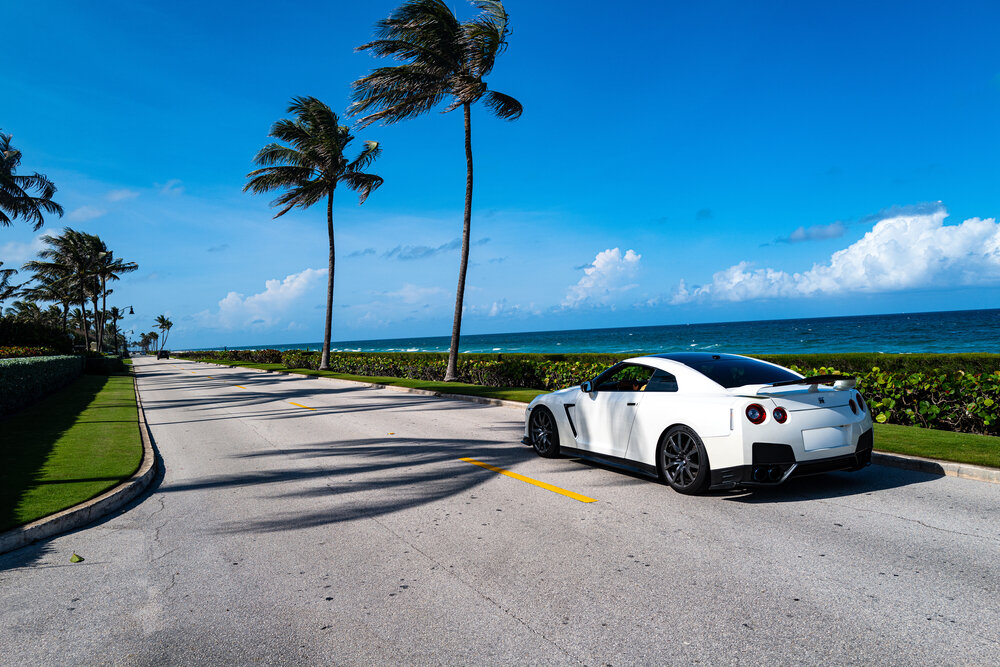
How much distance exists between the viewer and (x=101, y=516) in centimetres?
632

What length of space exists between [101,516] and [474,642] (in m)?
5.07

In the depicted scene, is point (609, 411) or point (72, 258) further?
point (72, 258)

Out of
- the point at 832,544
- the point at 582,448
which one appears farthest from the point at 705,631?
the point at 582,448

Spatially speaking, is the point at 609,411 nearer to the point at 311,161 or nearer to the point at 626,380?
the point at 626,380

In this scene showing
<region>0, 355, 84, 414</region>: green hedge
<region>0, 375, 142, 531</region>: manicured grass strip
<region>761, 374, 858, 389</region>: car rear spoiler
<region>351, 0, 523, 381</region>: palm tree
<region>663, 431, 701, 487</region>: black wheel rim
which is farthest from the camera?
<region>351, 0, 523, 381</region>: palm tree

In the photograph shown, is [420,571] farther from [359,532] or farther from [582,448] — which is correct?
[582,448]

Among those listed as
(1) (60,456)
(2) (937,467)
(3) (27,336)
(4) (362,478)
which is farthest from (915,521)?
(3) (27,336)

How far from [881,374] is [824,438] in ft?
20.1

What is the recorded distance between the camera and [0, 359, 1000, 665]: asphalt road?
325 centimetres

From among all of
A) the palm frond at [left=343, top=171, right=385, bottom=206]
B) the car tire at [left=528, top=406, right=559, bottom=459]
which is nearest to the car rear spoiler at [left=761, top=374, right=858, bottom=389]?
the car tire at [left=528, top=406, right=559, bottom=459]

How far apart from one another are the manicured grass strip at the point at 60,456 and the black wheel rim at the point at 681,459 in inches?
245

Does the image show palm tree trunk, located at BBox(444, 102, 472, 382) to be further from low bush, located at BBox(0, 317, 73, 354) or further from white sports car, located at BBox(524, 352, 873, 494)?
low bush, located at BBox(0, 317, 73, 354)

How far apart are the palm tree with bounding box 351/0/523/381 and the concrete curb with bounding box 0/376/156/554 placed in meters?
13.1

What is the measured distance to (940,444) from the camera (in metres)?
7.95
